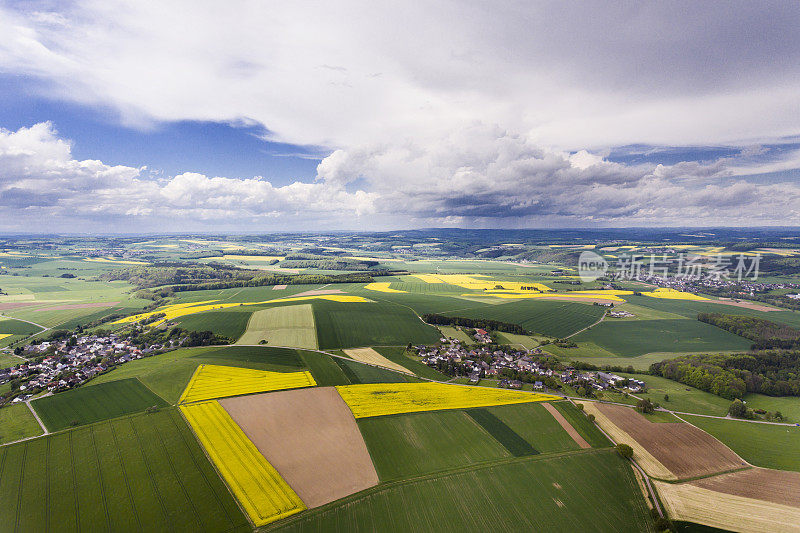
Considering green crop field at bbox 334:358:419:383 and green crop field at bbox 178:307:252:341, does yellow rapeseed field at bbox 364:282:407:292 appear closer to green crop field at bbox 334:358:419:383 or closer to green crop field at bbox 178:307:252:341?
green crop field at bbox 178:307:252:341

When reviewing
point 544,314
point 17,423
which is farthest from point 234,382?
point 544,314

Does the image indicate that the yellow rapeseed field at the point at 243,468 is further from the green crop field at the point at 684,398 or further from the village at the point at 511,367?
the green crop field at the point at 684,398

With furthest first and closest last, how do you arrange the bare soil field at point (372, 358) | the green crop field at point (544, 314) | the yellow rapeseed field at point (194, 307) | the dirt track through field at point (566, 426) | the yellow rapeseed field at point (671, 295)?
the yellow rapeseed field at point (671, 295)
the yellow rapeseed field at point (194, 307)
the green crop field at point (544, 314)
the bare soil field at point (372, 358)
the dirt track through field at point (566, 426)

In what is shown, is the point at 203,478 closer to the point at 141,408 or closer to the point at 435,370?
the point at 141,408

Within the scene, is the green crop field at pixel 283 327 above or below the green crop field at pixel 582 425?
above

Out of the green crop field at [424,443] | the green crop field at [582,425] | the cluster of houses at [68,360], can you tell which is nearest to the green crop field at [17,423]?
the cluster of houses at [68,360]

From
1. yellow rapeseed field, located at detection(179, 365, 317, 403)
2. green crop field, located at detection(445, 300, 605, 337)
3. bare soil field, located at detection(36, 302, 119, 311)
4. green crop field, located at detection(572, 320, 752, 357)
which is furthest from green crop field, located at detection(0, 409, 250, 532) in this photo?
bare soil field, located at detection(36, 302, 119, 311)
